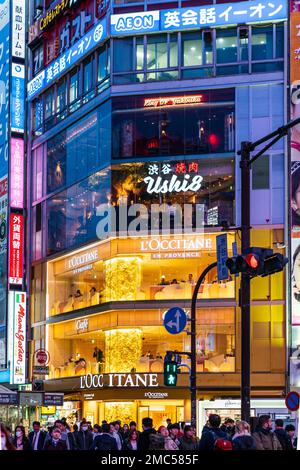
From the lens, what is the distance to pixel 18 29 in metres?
61.1

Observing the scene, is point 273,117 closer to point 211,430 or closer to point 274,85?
point 274,85

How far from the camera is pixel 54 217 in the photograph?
59.0m

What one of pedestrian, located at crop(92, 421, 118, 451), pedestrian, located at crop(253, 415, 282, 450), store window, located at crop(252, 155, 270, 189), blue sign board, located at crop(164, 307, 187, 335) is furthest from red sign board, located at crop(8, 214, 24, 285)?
pedestrian, located at crop(253, 415, 282, 450)

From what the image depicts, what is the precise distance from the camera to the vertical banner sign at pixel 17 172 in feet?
197

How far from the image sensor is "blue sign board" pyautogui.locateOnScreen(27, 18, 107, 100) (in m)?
55.1

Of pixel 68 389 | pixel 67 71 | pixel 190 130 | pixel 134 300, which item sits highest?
pixel 67 71

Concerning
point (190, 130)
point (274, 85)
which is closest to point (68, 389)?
point (190, 130)

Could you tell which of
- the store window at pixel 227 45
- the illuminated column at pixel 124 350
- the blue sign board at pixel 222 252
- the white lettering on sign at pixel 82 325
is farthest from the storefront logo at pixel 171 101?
the blue sign board at pixel 222 252

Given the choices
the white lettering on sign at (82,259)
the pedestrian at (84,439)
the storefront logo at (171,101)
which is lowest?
the pedestrian at (84,439)

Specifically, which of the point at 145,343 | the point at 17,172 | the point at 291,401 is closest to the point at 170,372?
the point at 291,401

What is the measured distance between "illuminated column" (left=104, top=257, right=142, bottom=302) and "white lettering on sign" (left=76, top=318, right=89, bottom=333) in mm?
2522

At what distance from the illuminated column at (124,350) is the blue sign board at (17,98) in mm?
13324

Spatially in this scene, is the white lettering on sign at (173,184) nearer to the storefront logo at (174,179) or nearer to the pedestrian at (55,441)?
the storefront logo at (174,179)

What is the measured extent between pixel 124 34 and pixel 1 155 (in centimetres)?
1179
